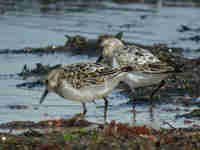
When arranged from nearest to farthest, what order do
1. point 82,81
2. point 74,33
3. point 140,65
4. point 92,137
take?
point 92,137 → point 82,81 → point 140,65 → point 74,33

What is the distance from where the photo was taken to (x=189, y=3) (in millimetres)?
28266

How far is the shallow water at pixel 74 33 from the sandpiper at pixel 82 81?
0.94 metres

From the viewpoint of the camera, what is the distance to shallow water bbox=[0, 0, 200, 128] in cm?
1021

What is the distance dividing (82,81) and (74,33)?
421 inches

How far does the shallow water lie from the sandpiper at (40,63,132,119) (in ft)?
3.07

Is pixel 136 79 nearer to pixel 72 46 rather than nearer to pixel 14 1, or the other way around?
pixel 72 46

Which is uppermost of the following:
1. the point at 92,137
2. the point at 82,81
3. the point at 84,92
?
the point at 82,81

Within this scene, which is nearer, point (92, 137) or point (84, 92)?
point (92, 137)

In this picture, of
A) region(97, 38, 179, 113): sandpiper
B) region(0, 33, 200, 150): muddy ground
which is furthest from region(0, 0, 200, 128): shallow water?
region(0, 33, 200, 150): muddy ground

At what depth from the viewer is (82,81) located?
8828 mm

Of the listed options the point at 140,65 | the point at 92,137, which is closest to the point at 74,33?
the point at 140,65

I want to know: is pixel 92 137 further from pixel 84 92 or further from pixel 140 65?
pixel 140 65

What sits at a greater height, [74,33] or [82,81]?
[82,81]

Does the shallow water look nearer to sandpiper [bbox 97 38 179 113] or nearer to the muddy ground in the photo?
sandpiper [bbox 97 38 179 113]
